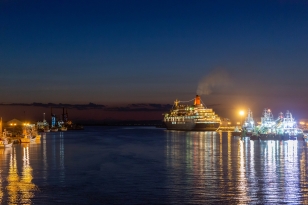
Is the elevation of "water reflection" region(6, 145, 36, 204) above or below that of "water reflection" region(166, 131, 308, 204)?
above

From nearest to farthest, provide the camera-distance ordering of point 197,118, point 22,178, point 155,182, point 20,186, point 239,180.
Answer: point 20,186
point 155,182
point 239,180
point 22,178
point 197,118

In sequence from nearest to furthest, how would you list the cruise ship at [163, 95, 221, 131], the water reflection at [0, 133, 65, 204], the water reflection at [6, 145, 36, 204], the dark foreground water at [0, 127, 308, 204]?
1. the water reflection at [6, 145, 36, 204]
2. the dark foreground water at [0, 127, 308, 204]
3. the water reflection at [0, 133, 65, 204]
4. the cruise ship at [163, 95, 221, 131]

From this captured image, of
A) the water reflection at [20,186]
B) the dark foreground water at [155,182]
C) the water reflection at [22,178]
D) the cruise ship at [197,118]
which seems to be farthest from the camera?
the cruise ship at [197,118]

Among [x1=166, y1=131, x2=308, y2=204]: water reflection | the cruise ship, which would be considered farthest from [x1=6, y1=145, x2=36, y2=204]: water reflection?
the cruise ship

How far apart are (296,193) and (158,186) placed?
7.39 m

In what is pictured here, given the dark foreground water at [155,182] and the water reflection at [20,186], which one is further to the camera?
the dark foreground water at [155,182]

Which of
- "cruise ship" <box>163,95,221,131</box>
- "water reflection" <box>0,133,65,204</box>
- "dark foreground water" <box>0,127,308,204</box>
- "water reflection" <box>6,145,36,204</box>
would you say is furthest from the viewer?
"cruise ship" <box>163,95,221,131</box>

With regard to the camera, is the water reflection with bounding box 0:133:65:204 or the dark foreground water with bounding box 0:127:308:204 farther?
the water reflection with bounding box 0:133:65:204

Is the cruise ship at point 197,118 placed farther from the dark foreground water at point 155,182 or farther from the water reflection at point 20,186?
the water reflection at point 20,186

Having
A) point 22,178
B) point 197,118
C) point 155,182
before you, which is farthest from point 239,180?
point 197,118

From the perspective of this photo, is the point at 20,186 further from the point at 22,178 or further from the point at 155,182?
the point at 155,182

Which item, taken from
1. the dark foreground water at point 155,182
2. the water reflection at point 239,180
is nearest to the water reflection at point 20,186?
the dark foreground water at point 155,182

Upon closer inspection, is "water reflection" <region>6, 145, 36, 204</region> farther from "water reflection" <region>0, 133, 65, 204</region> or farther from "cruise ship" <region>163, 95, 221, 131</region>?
"cruise ship" <region>163, 95, 221, 131</region>

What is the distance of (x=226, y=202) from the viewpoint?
19.9 meters
